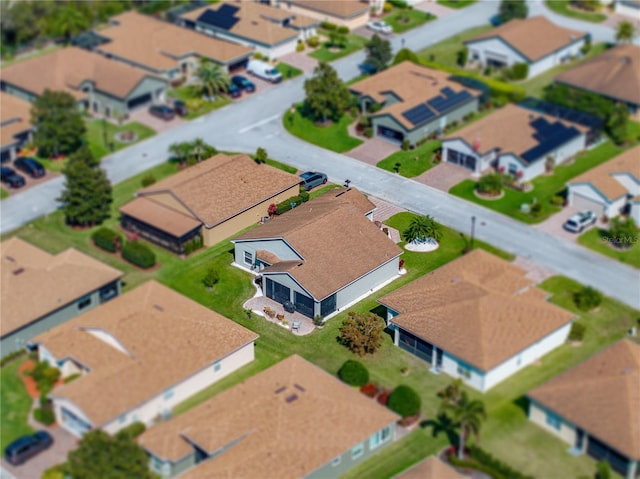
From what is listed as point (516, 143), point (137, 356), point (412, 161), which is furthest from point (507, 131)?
point (137, 356)

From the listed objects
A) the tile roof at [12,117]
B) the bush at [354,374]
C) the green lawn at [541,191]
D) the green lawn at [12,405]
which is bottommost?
the green lawn at [12,405]

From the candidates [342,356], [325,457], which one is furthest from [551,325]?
[325,457]

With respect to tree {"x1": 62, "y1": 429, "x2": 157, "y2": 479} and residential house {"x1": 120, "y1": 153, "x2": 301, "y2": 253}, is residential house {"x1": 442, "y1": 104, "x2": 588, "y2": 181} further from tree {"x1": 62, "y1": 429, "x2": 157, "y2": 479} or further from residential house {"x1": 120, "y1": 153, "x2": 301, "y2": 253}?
tree {"x1": 62, "y1": 429, "x2": 157, "y2": 479}

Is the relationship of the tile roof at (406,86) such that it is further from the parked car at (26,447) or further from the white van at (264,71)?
the parked car at (26,447)

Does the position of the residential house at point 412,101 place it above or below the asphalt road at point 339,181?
above

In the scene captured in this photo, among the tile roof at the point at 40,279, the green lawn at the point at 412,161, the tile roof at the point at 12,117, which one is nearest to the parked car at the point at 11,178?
the tile roof at the point at 12,117

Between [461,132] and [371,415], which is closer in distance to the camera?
[371,415]

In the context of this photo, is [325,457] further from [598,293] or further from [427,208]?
[427,208]

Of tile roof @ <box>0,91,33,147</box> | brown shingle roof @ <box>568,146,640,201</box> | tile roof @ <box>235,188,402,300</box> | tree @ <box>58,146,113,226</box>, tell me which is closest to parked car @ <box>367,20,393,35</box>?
brown shingle roof @ <box>568,146,640,201</box>
